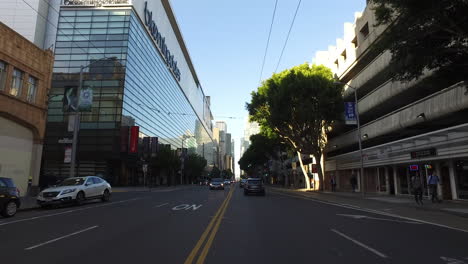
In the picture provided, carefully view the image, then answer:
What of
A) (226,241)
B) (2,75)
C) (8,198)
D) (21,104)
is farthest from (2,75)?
(226,241)

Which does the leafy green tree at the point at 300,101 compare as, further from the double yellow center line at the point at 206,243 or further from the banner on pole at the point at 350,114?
the double yellow center line at the point at 206,243

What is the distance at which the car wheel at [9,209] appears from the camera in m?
12.7

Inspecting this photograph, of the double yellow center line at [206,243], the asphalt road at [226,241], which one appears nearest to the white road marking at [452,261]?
the asphalt road at [226,241]

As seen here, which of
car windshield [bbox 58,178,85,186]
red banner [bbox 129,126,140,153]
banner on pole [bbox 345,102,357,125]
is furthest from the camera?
red banner [bbox 129,126,140,153]

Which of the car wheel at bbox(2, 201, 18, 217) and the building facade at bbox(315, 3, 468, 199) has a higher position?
the building facade at bbox(315, 3, 468, 199)

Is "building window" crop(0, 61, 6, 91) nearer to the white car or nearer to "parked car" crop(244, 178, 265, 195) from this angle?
the white car

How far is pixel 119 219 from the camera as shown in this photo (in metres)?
12.0

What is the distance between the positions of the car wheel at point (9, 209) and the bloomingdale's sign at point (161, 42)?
50.6m

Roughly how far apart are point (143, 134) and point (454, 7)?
168 feet

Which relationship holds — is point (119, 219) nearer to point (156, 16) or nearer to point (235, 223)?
point (235, 223)

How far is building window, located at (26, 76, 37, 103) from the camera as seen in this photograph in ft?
82.1

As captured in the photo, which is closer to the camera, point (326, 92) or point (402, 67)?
point (402, 67)

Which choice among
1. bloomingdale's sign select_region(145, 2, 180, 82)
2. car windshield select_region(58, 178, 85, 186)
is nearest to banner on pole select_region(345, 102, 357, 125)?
car windshield select_region(58, 178, 85, 186)

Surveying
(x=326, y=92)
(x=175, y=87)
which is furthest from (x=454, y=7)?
(x=175, y=87)
